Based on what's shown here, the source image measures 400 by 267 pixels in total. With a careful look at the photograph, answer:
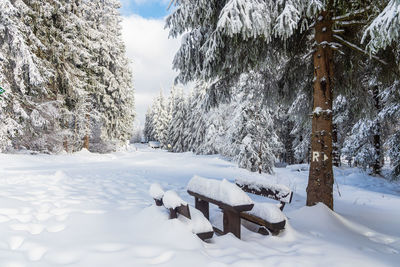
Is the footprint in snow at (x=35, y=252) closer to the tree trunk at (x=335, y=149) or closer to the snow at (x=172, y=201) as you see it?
the snow at (x=172, y=201)

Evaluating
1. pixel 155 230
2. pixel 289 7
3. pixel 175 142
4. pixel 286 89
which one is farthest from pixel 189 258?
pixel 175 142

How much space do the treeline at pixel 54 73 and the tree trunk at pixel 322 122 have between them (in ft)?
38.9

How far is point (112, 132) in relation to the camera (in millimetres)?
23500

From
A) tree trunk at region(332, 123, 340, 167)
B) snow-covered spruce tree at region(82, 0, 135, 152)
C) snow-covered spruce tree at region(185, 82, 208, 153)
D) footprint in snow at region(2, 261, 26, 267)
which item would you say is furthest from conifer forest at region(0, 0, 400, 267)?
snow-covered spruce tree at region(185, 82, 208, 153)

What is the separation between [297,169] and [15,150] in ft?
62.9

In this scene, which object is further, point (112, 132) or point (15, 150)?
point (112, 132)

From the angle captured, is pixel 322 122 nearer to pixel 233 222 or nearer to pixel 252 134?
pixel 233 222

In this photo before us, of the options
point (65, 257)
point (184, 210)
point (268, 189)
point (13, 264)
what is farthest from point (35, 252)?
point (268, 189)

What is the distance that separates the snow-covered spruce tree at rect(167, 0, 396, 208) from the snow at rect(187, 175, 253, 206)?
8.58ft

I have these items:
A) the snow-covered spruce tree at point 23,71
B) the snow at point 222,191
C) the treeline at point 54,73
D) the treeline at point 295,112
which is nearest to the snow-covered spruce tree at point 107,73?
the treeline at point 54,73

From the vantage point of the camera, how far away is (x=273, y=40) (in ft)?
19.1

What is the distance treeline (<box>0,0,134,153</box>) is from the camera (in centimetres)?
1111

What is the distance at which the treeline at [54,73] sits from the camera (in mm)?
11109

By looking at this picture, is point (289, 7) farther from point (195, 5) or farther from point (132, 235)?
point (132, 235)
